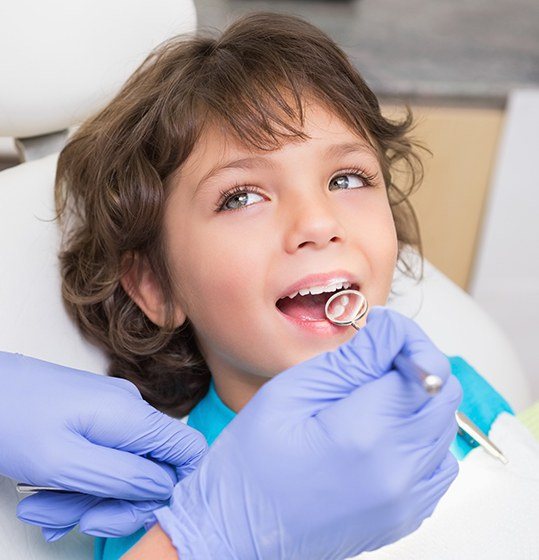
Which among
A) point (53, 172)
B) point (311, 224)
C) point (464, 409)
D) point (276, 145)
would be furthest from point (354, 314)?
point (53, 172)

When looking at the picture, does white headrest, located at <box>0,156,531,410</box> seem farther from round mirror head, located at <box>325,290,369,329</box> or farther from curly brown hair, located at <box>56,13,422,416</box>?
round mirror head, located at <box>325,290,369,329</box>

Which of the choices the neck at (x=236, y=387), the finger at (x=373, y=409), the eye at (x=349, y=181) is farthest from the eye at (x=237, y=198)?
A: the finger at (x=373, y=409)

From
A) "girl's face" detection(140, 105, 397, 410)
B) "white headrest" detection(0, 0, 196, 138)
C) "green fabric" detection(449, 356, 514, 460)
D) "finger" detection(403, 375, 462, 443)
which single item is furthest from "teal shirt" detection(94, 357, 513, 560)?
"white headrest" detection(0, 0, 196, 138)

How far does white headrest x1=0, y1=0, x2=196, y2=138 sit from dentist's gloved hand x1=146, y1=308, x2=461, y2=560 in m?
0.71

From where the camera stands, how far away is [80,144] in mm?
1259

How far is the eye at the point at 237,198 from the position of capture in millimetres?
1038

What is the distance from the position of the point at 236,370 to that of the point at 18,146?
590 mm

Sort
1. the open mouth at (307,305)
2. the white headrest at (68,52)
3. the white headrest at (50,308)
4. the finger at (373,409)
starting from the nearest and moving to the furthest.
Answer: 1. the finger at (373,409)
2. the open mouth at (307,305)
3. the white headrest at (50,308)
4. the white headrest at (68,52)

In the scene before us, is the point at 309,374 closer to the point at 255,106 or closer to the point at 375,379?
the point at 375,379

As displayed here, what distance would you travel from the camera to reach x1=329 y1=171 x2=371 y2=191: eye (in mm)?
1092

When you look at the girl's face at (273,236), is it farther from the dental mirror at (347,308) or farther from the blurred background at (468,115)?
the blurred background at (468,115)

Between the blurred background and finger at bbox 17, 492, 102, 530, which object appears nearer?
finger at bbox 17, 492, 102, 530

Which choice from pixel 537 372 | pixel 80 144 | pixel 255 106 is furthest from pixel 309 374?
pixel 537 372

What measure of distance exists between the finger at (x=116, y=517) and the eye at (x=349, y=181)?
48 cm
